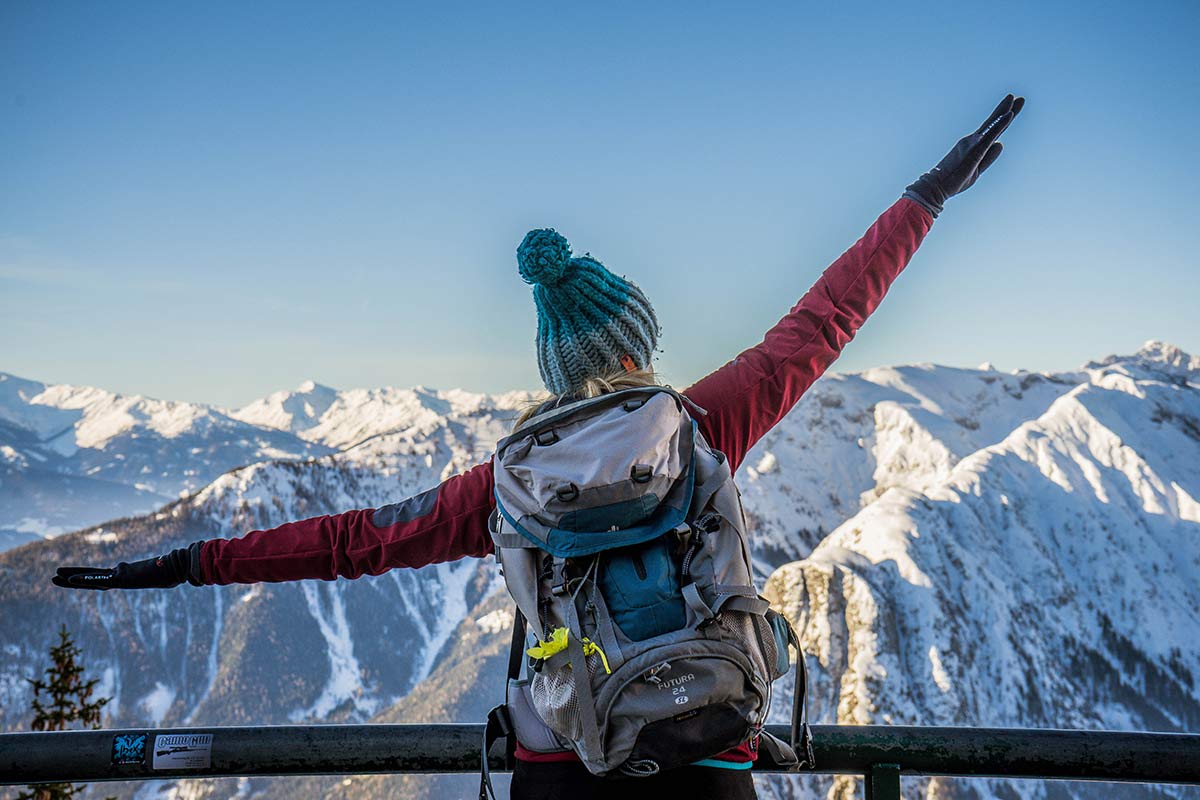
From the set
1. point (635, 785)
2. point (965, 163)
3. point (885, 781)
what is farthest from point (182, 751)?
point (965, 163)

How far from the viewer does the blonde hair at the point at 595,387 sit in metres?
3.12

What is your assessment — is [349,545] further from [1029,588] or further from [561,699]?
[1029,588]

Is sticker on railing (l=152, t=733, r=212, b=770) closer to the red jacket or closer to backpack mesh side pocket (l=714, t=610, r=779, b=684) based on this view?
the red jacket

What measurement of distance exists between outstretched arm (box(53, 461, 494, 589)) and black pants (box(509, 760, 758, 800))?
90cm

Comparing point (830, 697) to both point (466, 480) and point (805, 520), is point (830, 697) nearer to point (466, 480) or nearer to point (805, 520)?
point (805, 520)

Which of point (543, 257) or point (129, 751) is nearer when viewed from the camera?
point (543, 257)

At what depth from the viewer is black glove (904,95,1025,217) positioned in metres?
3.86

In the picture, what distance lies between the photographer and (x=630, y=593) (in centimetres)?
264

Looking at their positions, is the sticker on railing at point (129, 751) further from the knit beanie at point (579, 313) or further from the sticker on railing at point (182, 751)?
the knit beanie at point (579, 313)

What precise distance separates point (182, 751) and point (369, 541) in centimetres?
122

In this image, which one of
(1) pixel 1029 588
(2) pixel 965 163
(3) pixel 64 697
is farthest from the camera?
(1) pixel 1029 588

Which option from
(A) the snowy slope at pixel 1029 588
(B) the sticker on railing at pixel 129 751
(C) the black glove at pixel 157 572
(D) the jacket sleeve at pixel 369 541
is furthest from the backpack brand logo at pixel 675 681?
(A) the snowy slope at pixel 1029 588

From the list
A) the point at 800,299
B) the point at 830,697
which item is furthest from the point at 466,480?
the point at 830,697

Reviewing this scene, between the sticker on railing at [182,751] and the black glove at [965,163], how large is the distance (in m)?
3.81
